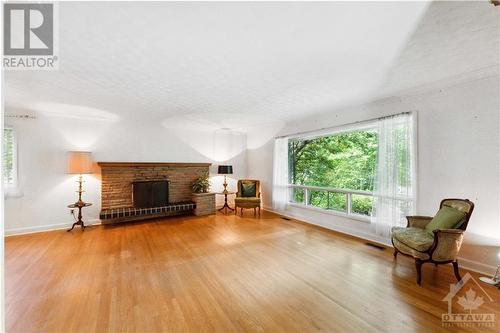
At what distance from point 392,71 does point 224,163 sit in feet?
16.5

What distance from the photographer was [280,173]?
582cm

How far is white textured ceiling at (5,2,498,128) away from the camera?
163 centimetres

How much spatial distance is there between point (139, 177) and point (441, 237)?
5.82 metres

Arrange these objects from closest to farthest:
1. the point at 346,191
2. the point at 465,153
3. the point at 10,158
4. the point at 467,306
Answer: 1. the point at 467,306
2. the point at 465,153
3. the point at 10,158
4. the point at 346,191

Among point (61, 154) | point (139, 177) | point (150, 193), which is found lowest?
point (150, 193)

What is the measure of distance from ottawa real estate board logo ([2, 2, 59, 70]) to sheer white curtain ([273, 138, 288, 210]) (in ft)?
14.9

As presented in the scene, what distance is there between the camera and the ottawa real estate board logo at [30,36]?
1604mm

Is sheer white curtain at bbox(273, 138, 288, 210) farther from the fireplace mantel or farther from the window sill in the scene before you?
the fireplace mantel

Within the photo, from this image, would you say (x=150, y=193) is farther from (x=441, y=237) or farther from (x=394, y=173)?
(x=441, y=237)

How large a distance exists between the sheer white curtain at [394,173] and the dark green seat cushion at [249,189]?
3154mm

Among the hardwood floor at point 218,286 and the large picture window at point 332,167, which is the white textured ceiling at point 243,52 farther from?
the hardwood floor at point 218,286

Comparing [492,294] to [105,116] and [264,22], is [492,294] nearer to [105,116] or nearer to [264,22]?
[264,22]

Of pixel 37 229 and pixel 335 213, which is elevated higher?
pixel 335 213

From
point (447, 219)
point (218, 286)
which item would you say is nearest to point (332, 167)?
point (447, 219)
